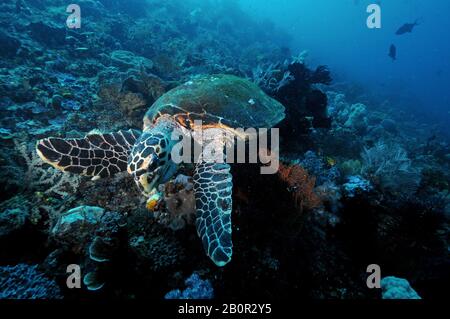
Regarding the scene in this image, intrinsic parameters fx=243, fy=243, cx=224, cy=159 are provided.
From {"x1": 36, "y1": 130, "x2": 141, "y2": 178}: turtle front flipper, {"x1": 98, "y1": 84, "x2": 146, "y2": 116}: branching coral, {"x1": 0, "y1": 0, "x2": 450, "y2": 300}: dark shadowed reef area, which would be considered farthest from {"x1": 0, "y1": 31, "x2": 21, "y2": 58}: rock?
{"x1": 36, "y1": 130, "x2": 141, "y2": 178}: turtle front flipper

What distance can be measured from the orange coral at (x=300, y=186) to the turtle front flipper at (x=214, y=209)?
868mm

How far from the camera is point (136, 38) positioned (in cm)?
1350

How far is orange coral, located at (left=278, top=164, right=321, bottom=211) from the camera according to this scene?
129 inches

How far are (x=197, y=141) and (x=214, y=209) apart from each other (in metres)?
1.56

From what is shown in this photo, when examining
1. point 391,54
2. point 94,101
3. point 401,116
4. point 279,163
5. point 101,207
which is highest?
point 391,54

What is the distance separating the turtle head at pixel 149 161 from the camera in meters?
2.90

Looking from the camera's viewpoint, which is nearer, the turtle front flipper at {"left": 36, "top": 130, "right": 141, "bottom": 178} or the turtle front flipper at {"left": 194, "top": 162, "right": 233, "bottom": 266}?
the turtle front flipper at {"left": 194, "top": 162, "right": 233, "bottom": 266}

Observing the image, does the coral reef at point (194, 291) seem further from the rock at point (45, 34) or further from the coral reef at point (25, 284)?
the rock at point (45, 34)

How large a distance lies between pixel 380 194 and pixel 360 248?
90 cm

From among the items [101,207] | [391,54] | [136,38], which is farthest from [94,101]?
[391,54]

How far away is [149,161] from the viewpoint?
9.57 ft

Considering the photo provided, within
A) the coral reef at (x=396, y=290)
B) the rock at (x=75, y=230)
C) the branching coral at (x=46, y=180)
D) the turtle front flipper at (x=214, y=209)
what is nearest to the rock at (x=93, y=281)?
the rock at (x=75, y=230)

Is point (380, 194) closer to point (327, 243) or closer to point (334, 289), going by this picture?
point (327, 243)

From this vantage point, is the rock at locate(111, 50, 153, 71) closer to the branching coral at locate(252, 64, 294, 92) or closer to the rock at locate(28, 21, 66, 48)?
the rock at locate(28, 21, 66, 48)
